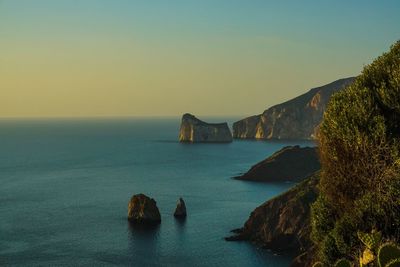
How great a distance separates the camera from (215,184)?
6919 inches

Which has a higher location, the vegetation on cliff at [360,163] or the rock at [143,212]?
the vegetation on cliff at [360,163]

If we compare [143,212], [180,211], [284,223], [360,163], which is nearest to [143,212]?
[143,212]

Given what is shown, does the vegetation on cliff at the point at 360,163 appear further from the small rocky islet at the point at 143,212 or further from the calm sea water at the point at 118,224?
the small rocky islet at the point at 143,212

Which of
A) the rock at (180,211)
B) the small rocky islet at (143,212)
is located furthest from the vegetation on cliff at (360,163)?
the rock at (180,211)

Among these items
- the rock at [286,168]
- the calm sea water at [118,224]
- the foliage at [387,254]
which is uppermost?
the foliage at [387,254]

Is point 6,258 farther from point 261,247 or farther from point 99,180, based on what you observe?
point 99,180

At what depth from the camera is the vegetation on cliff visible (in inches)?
1199

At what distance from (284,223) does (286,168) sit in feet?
314

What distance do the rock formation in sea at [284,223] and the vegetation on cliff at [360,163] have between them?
54236 mm

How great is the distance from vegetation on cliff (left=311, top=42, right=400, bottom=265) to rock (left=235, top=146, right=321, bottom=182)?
15227 cm

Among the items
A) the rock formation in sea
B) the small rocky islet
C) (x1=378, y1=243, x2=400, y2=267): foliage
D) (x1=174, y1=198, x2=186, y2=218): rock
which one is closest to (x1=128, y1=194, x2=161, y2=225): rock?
the small rocky islet

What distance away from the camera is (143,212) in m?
114

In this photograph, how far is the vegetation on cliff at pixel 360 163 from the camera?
3045 cm

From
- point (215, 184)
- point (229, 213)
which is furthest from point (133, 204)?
point (215, 184)
